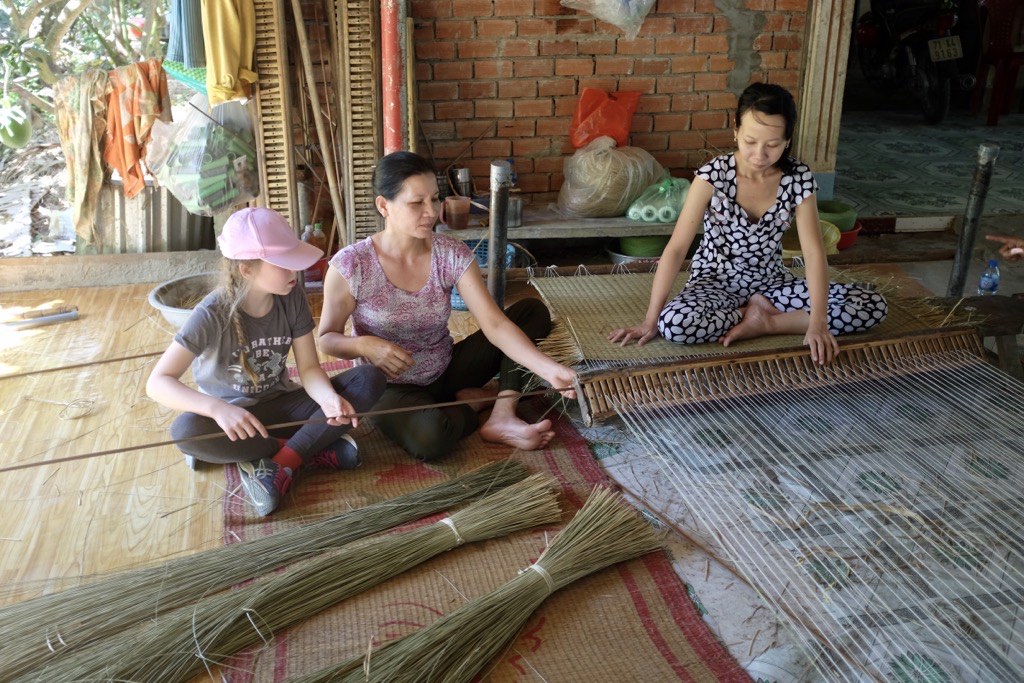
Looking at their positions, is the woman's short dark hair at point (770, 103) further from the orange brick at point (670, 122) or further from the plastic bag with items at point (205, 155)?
the plastic bag with items at point (205, 155)

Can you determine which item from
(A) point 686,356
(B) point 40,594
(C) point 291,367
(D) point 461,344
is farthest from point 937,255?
(B) point 40,594

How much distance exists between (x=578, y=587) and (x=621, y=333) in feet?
3.06

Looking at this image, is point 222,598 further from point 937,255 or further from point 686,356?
point 937,255

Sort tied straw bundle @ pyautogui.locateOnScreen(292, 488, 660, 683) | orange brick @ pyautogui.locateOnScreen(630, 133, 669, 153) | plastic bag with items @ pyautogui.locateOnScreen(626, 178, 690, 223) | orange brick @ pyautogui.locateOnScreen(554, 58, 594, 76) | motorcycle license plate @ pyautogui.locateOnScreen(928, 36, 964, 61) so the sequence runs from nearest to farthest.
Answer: tied straw bundle @ pyautogui.locateOnScreen(292, 488, 660, 683) → plastic bag with items @ pyautogui.locateOnScreen(626, 178, 690, 223) → orange brick @ pyautogui.locateOnScreen(554, 58, 594, 76) → orange brick @ pyautogui.locateOnScreen(630, 133, 669, 153) → motorcycle license plate @ pyautogui.locateOnScreen(928, 36, 964, 61)

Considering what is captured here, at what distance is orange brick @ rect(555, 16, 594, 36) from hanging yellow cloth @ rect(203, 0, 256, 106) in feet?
4.53

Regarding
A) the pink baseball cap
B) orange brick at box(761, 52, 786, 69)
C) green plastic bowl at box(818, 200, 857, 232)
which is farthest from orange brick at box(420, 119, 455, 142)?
the pink baseball cap

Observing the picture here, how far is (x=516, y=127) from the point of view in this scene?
4375mm

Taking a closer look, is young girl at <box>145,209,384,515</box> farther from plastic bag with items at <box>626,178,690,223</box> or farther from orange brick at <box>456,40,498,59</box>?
orange brick at <box>456,40,498,59</box>

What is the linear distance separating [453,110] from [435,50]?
0.93ft

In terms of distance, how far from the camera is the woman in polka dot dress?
8.77 feet

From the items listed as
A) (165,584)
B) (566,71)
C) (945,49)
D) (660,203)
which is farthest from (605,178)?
(945,49)

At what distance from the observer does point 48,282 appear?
13.3 ft

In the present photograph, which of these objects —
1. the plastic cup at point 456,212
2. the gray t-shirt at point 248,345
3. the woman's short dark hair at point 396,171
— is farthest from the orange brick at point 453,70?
the gray t-shirt at point 248,345

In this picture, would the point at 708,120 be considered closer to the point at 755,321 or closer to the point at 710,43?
the point at 710,43
